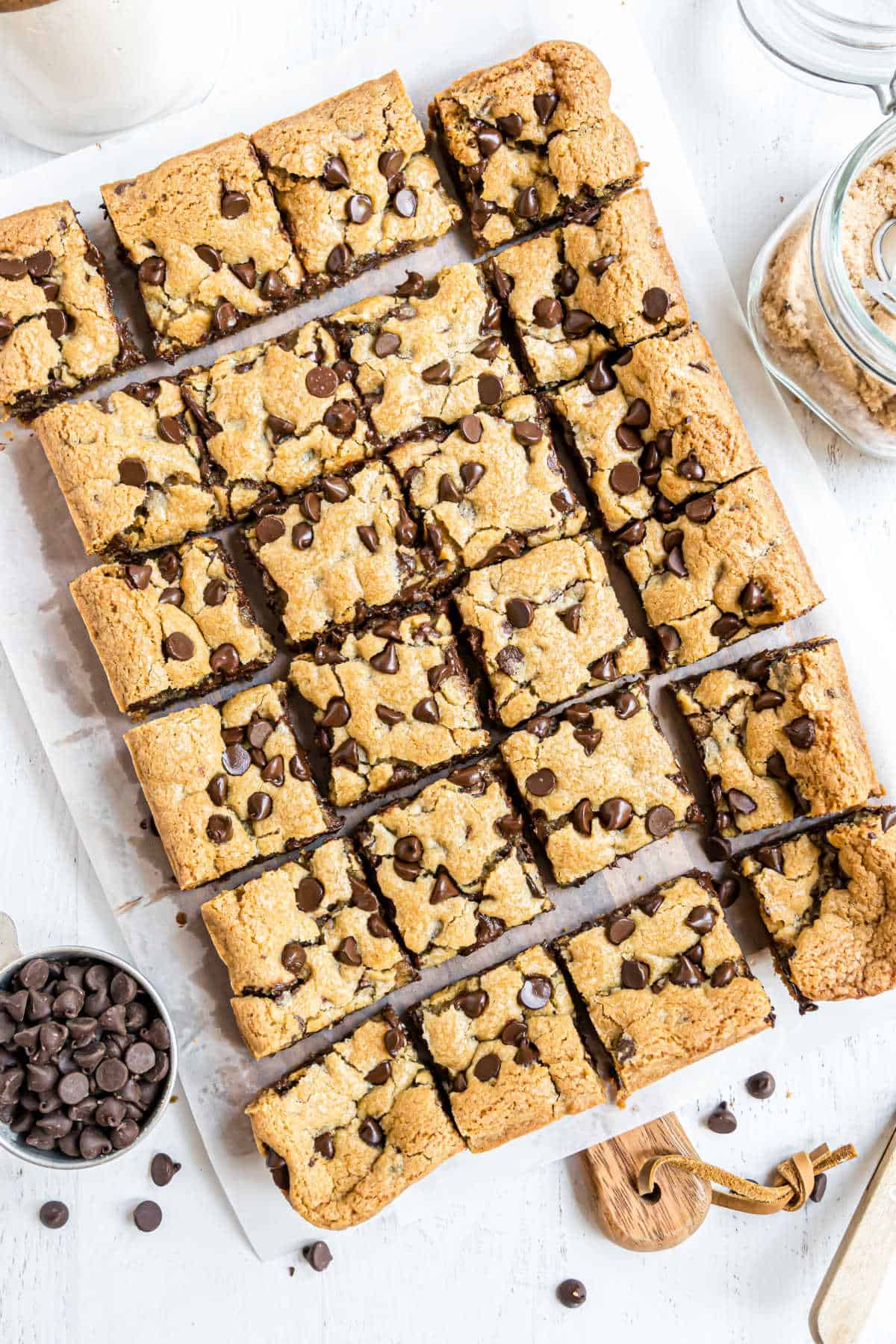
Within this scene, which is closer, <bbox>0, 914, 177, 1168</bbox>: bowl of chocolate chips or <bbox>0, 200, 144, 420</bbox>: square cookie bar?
<bbox>0, 914, 177, 1168</bbox>: bowl of chocolate chips

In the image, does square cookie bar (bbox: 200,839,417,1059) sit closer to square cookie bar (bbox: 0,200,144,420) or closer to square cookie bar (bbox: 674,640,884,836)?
square cookie bar (bbox: 674,640,884,836)

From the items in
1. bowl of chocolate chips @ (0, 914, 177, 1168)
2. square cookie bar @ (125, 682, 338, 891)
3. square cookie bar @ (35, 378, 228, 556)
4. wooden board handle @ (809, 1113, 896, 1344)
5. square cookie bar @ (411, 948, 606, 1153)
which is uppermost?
square cookie bar @ (35, 378, 228, 556)

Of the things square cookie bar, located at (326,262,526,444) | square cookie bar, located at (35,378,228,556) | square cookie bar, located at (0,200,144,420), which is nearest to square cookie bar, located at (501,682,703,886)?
square cookie bar, located at (326,262,526,444)

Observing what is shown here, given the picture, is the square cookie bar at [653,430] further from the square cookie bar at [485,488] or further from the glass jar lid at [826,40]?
the glass jar lid at [826,40]

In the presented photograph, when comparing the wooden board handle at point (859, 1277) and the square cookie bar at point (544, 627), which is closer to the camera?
the square cookie bar at point (544, 627)

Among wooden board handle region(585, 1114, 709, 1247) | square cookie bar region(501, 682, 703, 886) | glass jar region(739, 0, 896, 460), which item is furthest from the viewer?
wooden board handle region(585, 1114, 709, 1247)

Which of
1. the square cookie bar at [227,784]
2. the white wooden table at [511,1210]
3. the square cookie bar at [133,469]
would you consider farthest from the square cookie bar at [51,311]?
the square cookie bar at [227,784]

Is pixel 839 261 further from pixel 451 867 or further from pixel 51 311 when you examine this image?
pixel 51 311

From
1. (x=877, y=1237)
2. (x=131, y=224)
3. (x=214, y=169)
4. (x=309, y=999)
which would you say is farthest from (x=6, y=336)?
(x=877, y=1237)
